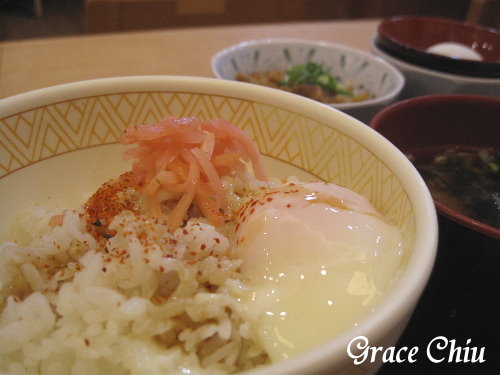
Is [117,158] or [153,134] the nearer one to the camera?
[153,134]

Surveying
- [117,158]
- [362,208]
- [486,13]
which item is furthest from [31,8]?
[362,208]

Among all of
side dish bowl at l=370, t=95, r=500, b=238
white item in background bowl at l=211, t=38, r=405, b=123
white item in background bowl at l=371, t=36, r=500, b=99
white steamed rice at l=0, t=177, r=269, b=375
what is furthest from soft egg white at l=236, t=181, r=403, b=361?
white item in background bowl at l=371, t=36, r=500, b=99

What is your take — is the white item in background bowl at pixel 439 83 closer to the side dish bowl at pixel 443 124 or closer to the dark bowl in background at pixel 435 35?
the dark bowl in background at pixel 435 35

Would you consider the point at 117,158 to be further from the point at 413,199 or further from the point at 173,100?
the point at 413,199

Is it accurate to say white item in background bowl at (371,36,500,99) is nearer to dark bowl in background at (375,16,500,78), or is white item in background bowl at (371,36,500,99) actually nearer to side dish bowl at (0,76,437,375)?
dark bowl in background at (375,16,500,78)

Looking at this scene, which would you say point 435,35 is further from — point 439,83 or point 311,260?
point 311,260

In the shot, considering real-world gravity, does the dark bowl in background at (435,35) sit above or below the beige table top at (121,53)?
above

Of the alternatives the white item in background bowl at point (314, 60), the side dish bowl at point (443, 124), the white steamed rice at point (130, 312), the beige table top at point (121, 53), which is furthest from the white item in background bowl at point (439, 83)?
the white steamed rice at point (130, 312)
